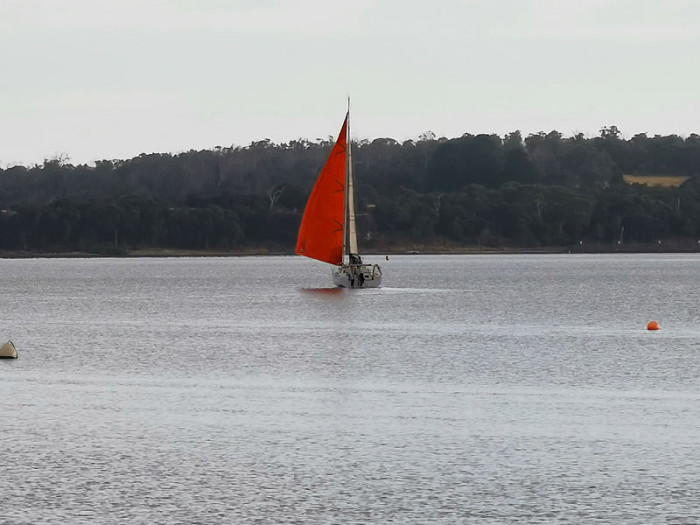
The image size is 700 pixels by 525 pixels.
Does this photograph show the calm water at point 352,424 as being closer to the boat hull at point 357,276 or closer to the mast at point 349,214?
the mast at point 349,214

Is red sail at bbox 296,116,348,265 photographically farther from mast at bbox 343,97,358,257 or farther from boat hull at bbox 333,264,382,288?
boat hull at bbox 333,264,382,288

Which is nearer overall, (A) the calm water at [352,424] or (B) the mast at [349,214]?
(A) the calm water at [352,424]

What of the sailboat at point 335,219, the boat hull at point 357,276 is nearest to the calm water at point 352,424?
the sailboat at point 335,219

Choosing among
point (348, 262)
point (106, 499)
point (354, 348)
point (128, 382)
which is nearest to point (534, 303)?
point (348, 262)

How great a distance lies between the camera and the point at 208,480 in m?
27.8

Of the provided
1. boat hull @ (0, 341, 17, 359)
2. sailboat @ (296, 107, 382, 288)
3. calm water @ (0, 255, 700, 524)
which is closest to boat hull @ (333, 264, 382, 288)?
sailboat @ (296, 107, 382, 288)

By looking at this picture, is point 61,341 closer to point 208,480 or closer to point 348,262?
point 208,480

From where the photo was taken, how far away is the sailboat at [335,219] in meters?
112

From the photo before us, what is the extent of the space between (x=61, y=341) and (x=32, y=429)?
3207cm

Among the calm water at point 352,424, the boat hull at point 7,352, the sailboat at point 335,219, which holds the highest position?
the sailboat at point 335,219

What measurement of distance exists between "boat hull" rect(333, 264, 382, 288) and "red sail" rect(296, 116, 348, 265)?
1472mm

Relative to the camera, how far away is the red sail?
367 feet

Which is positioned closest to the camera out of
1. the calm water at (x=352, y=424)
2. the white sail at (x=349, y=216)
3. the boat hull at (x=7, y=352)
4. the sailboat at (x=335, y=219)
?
the calm water at (x=352, y=424)

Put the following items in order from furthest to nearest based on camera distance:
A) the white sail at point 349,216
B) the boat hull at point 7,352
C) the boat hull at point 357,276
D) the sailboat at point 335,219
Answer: the boat hull at point 357,276 < the sailboat at point 335,219 < the white sail at point 349,216 < the boat hull at point 7,352
